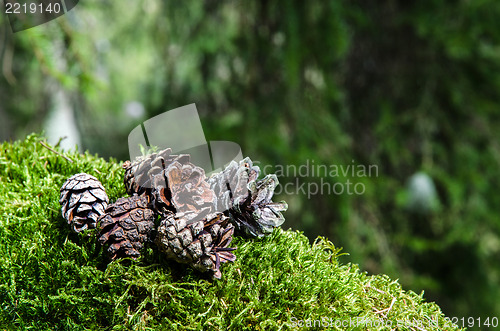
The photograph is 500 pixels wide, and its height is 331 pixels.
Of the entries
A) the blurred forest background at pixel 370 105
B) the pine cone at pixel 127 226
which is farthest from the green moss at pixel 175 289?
the blurred forest background at pixel 370 105

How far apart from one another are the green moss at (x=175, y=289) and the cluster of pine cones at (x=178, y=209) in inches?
1.3

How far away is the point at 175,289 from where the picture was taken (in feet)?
2.36

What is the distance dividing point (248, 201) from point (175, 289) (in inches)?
8.3

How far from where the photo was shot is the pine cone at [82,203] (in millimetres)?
781

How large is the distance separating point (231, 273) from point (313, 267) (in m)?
0.16

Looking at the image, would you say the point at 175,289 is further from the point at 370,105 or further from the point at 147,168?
the point at 370,105

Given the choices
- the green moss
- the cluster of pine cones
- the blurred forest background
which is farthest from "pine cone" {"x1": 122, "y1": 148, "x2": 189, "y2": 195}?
the blurred forest background

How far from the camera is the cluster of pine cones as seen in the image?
2.41 feet

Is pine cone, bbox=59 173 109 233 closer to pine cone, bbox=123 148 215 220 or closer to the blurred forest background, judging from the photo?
pine cone, bbox=123 148 215 220

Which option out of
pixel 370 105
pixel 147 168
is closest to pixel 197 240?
pixel 147 168

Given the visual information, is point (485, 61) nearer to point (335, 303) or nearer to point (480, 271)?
Result: point (480, 271)

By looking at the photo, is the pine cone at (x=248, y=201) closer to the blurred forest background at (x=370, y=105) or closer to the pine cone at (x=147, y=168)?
the pine cone at (x=147, y=168)

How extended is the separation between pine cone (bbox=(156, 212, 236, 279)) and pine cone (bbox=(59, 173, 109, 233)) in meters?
0.14

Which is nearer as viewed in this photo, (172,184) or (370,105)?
(172,184)
